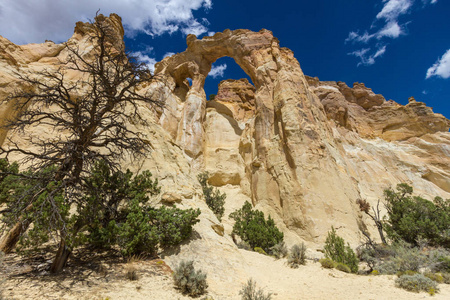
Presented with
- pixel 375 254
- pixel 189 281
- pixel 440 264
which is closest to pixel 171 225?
pixel 189 281

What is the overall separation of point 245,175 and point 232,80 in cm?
2342

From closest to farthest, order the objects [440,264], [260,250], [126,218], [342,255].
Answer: [126,218] < [440,264] < [342,255] < [260,250]

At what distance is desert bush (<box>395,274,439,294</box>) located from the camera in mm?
6684

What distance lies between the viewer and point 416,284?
6.82 metres

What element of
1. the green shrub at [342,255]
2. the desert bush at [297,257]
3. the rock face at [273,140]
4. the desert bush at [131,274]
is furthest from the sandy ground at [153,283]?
the green shrub at [342,255]

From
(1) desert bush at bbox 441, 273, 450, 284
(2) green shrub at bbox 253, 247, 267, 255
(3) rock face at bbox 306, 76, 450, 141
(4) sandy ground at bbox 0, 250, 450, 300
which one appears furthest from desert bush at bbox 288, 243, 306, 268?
(3) rock face at bbox 306, 76, 450, 141

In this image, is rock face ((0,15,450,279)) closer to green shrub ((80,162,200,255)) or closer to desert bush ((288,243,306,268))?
green shrub ((80,162,200,255))

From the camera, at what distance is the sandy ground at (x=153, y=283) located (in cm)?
457

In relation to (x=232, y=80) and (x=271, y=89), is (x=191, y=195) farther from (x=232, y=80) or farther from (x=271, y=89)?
(x=232, y=80)

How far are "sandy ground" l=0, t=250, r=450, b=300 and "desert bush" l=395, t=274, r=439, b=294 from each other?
6.9 inches

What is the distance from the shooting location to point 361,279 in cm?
795

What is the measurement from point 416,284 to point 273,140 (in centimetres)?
1619

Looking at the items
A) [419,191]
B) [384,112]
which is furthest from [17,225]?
[384,112]

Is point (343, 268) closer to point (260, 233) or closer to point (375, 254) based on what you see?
point (375, 254)
